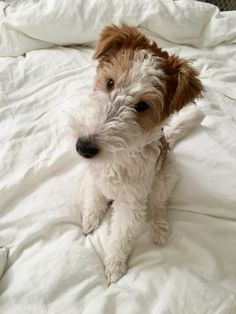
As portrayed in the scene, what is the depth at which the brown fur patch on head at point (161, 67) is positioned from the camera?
1144mm

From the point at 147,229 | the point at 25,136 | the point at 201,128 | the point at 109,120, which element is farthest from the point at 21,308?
the point at 201,128

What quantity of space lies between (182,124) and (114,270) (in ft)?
2.43

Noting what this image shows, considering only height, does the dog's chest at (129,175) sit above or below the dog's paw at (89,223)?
above

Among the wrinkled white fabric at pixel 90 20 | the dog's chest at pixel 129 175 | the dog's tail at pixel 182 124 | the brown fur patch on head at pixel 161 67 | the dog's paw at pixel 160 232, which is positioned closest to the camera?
the brown fur patch on head at pixel 161 67

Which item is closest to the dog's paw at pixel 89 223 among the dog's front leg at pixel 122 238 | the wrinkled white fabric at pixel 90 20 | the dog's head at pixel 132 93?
the dog's front leg at pixel 122 238

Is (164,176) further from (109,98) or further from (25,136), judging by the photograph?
(25,136)

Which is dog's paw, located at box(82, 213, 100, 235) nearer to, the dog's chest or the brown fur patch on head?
the dog's chest

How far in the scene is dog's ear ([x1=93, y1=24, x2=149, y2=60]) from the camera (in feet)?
3.98

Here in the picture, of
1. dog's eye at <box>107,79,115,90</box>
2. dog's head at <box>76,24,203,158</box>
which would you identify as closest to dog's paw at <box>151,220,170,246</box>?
dog's head at <box>76,24,203,158</box>

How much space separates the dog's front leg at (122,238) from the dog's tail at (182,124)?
1.44 feet

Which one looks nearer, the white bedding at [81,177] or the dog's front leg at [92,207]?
the white bedding at [81,177]

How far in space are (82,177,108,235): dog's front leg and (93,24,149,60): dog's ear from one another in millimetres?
496

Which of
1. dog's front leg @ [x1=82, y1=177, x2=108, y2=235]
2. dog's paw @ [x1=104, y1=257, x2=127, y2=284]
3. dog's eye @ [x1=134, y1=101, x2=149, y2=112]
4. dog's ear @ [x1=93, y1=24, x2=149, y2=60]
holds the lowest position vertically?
dog's paw @ [x1=104, y1=257, x2=127, y2=284]

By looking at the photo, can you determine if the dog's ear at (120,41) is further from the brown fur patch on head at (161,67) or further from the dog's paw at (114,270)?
the dog's paw at (114,270)
